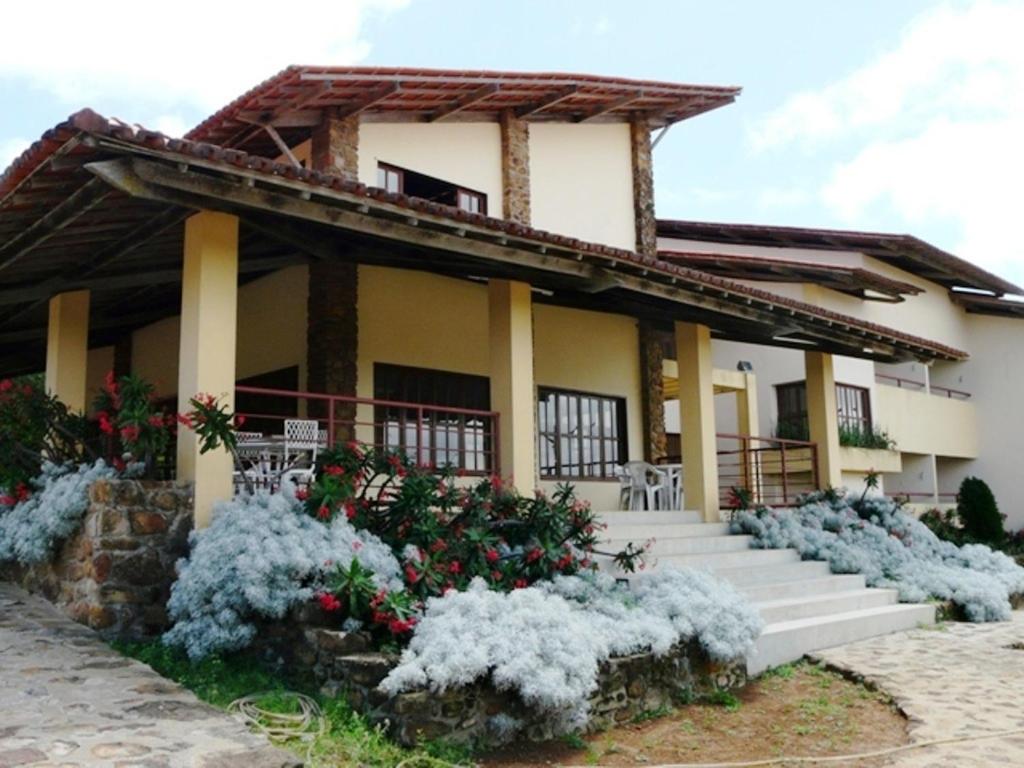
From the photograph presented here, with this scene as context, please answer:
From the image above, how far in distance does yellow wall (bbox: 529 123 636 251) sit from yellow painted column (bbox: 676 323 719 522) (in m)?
3.24

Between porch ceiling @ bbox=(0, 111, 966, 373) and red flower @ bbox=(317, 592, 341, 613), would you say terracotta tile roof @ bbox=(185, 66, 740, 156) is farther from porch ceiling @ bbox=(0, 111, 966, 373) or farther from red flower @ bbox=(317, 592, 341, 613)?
red flower @ bbox=(317, 592, 341, 613)

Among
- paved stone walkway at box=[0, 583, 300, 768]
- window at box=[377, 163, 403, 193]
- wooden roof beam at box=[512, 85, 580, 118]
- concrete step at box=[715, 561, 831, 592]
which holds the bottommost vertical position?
paved stone walkway at box=[0, 583, 300, 768]

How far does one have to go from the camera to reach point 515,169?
1451 centimetres

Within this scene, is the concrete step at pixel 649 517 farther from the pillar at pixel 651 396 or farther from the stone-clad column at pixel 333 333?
the stone-clad column at pixel 333 333

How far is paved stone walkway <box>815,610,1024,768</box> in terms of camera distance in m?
6.48

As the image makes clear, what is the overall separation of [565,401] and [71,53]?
25.3m

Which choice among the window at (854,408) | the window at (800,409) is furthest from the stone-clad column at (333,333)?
the window at (854,408)

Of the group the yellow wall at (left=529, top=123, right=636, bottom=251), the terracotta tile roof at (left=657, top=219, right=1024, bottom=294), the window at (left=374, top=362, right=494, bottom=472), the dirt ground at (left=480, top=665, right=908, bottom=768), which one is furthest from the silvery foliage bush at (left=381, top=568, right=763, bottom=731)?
the terracotta tile roof at (left=657, top=219, right=1024, bottom=294)

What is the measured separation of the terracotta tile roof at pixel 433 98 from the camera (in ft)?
37.9

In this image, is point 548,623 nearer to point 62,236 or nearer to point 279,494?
point 279,494

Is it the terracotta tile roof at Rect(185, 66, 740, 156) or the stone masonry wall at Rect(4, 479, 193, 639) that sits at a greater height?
the terracotta tile roof at Rect(185, 66, 740, 156)

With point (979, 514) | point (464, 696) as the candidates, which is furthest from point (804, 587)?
point (979, 514)

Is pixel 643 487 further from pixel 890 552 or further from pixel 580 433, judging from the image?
pixel 890 552

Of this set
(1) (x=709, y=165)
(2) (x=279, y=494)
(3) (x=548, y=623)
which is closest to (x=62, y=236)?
(2) (x=279, y=494)
